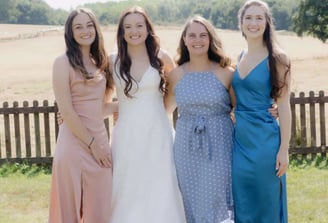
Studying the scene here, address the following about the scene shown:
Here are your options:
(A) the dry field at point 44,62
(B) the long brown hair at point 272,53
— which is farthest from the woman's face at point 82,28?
(A) the dry field at point 44,62

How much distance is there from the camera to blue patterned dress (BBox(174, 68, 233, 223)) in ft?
16.5

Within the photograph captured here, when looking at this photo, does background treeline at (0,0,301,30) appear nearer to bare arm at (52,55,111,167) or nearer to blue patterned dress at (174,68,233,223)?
blue patterned dress at (174,68,233,223)

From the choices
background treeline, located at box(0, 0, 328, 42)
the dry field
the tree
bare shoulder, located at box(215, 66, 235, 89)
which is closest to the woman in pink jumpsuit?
bare shoulder, located at box(215, 66, 235, 89)

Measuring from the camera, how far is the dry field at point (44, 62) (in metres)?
27.0

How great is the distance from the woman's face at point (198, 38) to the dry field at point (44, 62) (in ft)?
25.2

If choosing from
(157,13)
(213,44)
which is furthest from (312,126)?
(157,13)

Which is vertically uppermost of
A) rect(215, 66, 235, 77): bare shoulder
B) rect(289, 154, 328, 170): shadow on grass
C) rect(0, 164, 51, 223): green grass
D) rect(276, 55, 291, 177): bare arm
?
rect(215, 66, 235, 77): bare shoulder

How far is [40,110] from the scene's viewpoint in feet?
33.8

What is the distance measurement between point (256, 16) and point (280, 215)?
61.3 inches

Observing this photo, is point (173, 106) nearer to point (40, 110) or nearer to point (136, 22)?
point (136, 22)

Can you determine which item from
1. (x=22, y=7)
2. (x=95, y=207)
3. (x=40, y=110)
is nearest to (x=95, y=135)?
(x=95, y=207)

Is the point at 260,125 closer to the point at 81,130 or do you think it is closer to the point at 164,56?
the point at 164,56

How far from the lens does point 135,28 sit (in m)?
5.24

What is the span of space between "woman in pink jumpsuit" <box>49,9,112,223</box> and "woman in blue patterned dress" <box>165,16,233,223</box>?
0.64 m
